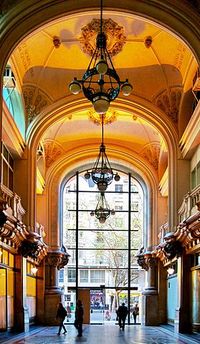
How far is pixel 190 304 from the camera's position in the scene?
18.6 m

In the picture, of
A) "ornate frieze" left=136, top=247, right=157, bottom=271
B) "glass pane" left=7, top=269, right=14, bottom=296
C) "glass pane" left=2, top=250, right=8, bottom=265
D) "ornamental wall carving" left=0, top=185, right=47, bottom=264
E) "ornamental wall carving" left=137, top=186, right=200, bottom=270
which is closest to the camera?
"ornamental wall carving" left=0, top=185, right=47, bottom=264

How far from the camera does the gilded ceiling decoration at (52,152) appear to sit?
25919mm

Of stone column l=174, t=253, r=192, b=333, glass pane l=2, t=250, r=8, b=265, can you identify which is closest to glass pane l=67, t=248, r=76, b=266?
stone column l=174, t=253, r=192, b=333

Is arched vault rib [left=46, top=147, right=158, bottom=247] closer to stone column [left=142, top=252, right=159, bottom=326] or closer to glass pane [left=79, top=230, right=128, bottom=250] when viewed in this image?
stone column [left=142, top=252, right=159, bottom=326]

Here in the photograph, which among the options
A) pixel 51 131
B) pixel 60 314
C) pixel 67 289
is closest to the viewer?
pixel 60 314

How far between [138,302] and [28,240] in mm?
11155

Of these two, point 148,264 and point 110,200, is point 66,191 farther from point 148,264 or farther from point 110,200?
point 148,264

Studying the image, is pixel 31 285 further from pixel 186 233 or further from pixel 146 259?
pixel 186 233

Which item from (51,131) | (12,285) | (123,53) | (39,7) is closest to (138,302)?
(51,131)

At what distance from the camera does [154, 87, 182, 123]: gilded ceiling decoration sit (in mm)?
20247

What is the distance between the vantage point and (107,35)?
1762 centimetres

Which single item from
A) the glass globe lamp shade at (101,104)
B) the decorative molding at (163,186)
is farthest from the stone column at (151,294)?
the glass globe lamp shade at (101,104)

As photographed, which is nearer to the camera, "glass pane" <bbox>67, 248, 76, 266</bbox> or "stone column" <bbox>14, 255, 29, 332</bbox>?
"stone column" <bbox>14, 255, 29, 332</bbox>

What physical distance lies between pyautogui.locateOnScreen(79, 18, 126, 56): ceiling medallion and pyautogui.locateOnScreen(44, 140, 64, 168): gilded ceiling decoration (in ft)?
25.4
